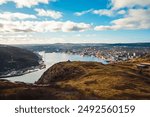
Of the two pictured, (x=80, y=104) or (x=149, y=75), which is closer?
(x=80, y=104)

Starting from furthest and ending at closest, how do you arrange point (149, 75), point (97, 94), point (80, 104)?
point (149, 75) → point (97, 94) → point (80, 104)

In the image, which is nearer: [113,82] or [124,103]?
[124,103]

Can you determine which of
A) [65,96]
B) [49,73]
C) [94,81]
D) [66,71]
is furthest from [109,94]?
[49,73]

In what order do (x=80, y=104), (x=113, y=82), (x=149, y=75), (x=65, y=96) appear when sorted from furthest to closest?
(x=149, y=75) → (x=113, y=82) → (x=65, y=96) → (x=80, y=104)

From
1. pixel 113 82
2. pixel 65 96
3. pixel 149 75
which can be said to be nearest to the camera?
pixel 65 96

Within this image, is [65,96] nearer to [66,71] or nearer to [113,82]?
[113,82]

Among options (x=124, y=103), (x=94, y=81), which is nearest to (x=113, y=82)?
(x=94, y=81)

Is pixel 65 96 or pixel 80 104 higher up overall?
pixel 80 104

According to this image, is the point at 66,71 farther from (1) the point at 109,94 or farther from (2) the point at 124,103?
(2) the point at 124,103

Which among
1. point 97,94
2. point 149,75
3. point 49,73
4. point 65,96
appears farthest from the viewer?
point 49,73

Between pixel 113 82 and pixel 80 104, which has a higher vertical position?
pixel 80 104
